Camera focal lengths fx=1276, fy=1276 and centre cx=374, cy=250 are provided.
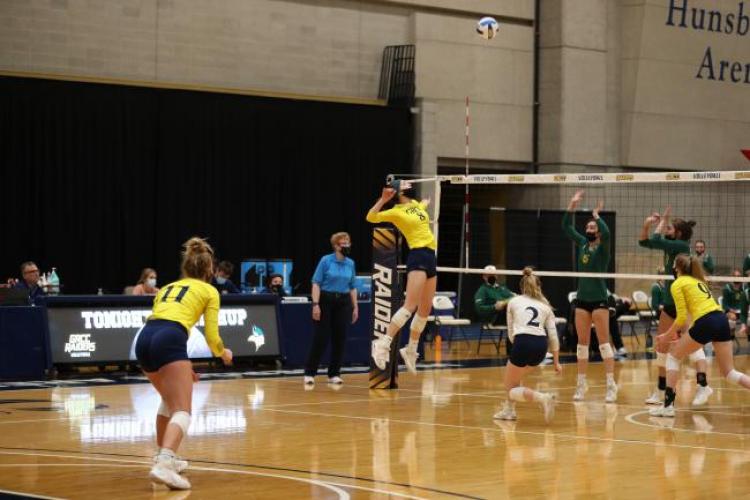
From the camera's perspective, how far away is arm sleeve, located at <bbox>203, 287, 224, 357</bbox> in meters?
8.47

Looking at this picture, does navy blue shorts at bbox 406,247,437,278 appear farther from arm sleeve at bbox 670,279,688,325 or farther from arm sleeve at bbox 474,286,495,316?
arm sleeve at bbox 474,286,495,316

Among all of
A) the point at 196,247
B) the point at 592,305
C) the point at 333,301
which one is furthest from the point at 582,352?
the point at 196,247

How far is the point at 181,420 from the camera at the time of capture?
830cm

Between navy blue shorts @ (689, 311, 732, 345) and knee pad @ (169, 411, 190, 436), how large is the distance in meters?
5.56

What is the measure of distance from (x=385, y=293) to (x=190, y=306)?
7090mm

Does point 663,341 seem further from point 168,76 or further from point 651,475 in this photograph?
point 168,76

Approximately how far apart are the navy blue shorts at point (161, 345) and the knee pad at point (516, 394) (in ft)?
14.2

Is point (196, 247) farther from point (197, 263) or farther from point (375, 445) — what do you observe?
point (375, 445)

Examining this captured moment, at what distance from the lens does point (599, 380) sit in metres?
16.9

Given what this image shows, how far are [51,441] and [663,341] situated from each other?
20.1 feet

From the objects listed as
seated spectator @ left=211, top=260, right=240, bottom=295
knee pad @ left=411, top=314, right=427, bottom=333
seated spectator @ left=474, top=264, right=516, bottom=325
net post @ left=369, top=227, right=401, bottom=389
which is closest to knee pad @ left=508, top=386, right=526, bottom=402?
knee pad @ left=411, top=314, right=427, bottom=333

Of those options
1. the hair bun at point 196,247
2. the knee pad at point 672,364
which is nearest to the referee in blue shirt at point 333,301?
the knee pad at point 672,364

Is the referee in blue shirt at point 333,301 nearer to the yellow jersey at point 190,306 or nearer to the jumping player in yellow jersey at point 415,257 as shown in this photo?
the jumping player in yellow jersey at point 415,257

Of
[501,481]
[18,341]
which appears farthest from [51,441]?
[18,341]
